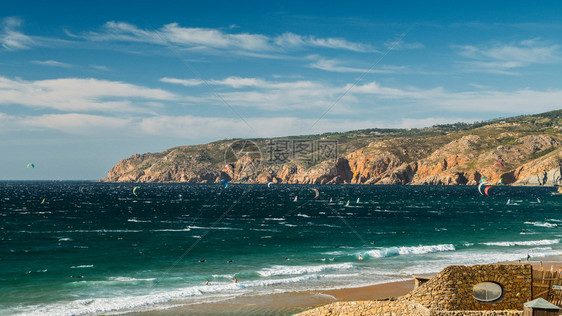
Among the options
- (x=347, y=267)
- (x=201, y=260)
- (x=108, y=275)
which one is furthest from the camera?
(x=201, y=260)

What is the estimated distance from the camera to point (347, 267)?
40.0m

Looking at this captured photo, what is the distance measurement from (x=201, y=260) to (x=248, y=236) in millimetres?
16365

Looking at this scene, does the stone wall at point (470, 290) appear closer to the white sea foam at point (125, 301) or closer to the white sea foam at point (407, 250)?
the white sea foam at point (125, 301)

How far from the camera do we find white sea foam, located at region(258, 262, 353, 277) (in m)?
37.5

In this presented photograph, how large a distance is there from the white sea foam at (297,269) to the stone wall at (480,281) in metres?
19.5

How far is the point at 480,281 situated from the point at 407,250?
3034 cm

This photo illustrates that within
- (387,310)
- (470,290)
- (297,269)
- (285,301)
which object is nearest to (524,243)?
(297,269)

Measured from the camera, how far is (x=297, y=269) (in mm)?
38688

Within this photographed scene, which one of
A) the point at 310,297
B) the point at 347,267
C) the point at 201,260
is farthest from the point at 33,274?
the point at 347,267

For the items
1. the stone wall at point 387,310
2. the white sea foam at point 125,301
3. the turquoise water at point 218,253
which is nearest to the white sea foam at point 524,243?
the turquoise water at point 218,253

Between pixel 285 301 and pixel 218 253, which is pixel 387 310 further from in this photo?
pixel 218 253

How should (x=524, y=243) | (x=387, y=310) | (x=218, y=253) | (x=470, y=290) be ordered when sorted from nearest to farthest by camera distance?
1. (x=470, y=290)
2. (x=387, y=310)
3. (x=218, y=253)
4. (x=524, y=243)

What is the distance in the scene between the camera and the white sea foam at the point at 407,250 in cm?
4639

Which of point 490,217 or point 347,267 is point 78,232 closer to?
point 347,267
